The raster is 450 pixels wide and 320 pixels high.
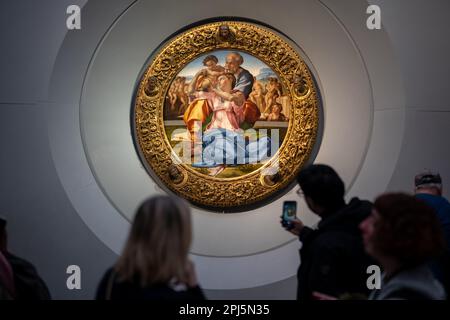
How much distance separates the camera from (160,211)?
284 centimetres

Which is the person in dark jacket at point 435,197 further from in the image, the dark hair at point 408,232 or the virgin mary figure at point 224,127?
the virgin mary figure at point 224,127

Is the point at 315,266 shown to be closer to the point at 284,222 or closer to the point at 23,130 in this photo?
the point at 284,222

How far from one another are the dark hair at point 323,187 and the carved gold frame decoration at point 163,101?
9.31 ft

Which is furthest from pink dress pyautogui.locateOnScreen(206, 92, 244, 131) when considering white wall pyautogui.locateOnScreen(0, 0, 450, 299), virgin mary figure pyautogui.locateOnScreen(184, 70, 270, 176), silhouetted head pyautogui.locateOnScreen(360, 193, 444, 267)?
silhouetted head pyautogui.locateOnScreen(360, 193, 444, 267)

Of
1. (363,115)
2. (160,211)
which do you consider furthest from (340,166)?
(160,211)

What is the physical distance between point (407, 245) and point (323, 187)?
0.95m

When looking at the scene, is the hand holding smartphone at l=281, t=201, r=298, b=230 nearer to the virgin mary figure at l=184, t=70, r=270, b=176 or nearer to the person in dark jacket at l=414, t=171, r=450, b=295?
the person in dark jacket at l=414, t=171, r=450, b=295

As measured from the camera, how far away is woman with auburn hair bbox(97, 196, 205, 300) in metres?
2.82

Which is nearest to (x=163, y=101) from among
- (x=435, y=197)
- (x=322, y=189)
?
(x=435, y=197)

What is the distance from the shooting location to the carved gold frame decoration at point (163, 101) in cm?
668

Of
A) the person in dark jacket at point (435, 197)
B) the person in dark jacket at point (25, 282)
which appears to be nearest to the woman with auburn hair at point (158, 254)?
the person in dark jacket at point (25, 282)

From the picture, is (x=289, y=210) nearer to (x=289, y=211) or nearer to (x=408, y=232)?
(x=289, y=211)

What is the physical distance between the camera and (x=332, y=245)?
3.54 meters

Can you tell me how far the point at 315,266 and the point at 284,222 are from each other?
1.10 m
